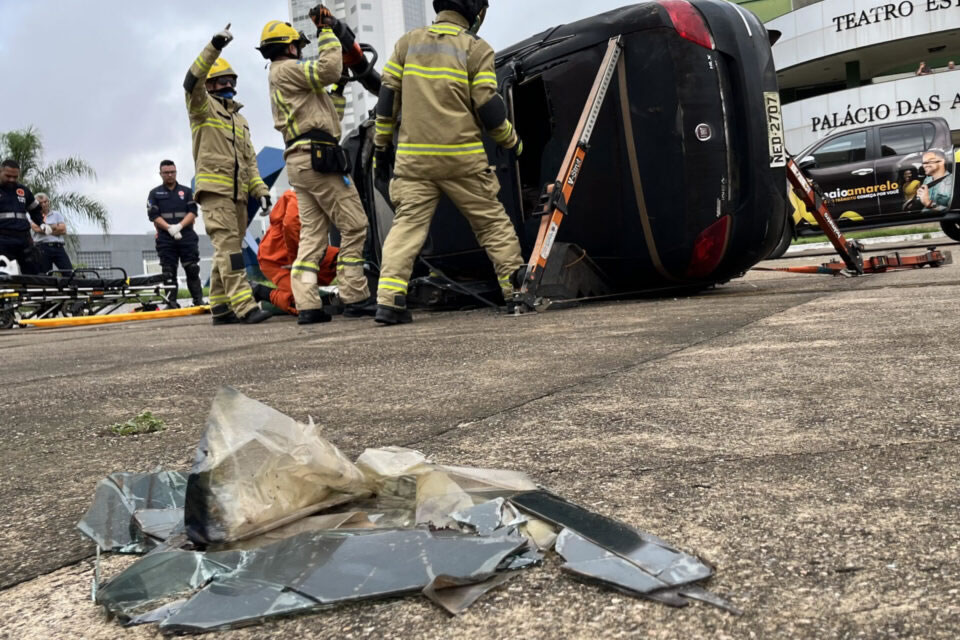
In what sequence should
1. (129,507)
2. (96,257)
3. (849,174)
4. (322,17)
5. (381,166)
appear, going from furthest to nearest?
(96,257) → (849,174) → (381,166) → (322,17) → (129,507)

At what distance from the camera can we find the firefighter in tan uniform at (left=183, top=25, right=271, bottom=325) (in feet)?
20.1

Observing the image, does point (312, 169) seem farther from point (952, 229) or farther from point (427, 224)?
point (952, 229)

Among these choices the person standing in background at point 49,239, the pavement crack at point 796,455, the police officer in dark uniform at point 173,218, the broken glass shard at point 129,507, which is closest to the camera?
the broken glass shard at point 129,507

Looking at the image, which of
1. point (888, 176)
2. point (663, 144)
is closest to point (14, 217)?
point (663, 144)

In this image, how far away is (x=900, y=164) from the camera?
34.1ft

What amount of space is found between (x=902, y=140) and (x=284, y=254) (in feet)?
26.4

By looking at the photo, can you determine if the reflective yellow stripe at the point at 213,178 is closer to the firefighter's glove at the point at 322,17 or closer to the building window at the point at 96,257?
the firefighter's glove at the point at 322,17

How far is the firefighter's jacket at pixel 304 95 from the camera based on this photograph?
5078 millimetres

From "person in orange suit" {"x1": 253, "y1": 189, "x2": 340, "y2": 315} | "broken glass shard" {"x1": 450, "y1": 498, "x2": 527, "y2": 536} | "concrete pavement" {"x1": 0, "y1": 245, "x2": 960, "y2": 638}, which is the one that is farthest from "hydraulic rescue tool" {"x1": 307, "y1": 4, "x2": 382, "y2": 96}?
"broken glass shard" {"x1": 450, "y1": 498, "x2": 527, "y2": 536}

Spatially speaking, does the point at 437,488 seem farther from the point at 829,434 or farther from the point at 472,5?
the point at 472,5

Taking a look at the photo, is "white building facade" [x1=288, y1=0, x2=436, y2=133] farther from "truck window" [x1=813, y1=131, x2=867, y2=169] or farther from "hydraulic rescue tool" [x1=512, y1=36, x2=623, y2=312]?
"hydraulic rescue tool" [x1=512, y1=36, x2=623, y2=312]

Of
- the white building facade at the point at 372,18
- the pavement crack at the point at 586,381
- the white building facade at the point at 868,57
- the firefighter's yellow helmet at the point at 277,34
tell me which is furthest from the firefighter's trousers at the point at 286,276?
the white building facade at the point at 372,18

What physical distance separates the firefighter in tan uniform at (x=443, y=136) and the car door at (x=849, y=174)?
285 inches

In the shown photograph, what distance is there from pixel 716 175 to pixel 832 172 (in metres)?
7.58
